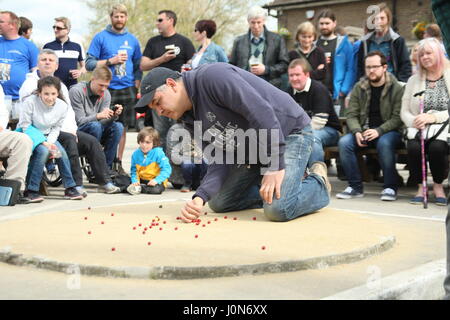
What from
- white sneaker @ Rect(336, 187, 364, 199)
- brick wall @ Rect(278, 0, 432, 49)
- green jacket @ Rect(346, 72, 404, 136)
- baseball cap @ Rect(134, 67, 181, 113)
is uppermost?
brick wall @ Rect(278, 0, 432, 49)

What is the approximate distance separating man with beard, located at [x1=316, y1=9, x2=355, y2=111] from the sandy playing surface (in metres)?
4.37

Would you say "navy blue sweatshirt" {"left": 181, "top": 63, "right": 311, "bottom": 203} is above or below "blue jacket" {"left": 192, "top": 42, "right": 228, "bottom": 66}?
below

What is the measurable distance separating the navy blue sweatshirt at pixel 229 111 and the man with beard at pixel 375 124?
8.98 feet

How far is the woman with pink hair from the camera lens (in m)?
7.53

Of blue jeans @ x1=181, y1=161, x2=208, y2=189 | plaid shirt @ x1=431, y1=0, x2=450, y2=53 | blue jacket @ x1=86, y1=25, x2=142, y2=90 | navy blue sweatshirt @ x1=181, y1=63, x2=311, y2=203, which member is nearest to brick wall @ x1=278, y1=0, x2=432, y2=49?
blue jacket @ x1=86, y1=25, x2=142, y2=90

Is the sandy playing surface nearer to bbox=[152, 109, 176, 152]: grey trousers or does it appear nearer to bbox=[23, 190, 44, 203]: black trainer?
bbox=[23, 190, 44, 203]: black trainer

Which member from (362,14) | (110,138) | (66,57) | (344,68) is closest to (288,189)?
(110,138)

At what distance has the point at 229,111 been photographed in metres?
5.31

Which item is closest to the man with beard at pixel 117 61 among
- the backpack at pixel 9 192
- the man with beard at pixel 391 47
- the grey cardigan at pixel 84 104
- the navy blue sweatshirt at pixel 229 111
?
the grey cardigan at pixel 84 104

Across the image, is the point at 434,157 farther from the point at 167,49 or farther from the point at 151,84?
the point at 167,49

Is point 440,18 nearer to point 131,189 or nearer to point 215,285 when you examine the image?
point 215,285

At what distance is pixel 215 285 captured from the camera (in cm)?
370
